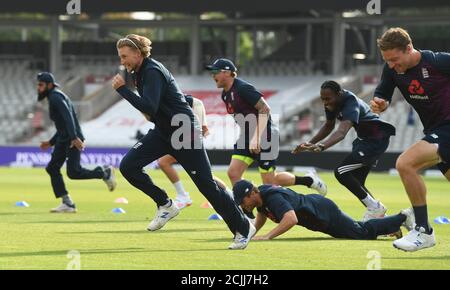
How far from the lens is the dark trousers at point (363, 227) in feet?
42.0

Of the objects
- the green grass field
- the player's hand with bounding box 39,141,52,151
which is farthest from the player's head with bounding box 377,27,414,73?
the player's hand with bounding box 39,141,52,151

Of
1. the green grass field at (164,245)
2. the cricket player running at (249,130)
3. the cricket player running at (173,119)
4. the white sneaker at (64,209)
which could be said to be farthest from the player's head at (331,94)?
the white sneaker at (64,209)

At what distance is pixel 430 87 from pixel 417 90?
139 millimetres

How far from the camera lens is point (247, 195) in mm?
12492

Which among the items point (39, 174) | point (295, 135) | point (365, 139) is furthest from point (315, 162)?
point (365, 139)

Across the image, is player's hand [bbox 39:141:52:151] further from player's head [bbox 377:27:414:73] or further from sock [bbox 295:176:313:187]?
player's head [bbox 377:27:414:73]

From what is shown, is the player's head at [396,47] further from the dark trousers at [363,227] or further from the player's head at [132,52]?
the player's head at [132,52]

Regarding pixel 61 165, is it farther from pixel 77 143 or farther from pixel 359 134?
pixel 359 134

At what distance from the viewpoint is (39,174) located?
3466cm

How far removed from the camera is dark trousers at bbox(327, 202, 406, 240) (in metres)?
12.8

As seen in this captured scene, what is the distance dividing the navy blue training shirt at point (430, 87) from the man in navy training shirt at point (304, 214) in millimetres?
1786

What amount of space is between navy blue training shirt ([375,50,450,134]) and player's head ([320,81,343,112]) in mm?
3763

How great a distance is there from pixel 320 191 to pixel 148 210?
11.6ft
